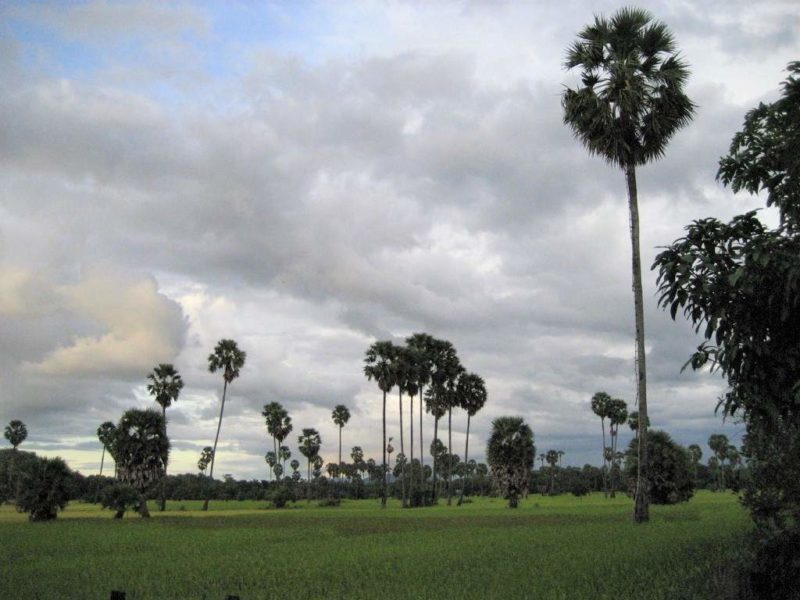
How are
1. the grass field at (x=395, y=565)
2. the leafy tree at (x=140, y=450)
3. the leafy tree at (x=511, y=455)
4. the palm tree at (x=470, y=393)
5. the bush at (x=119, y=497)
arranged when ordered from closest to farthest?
the grass field at (x=395, y=565) → the bush at (x=119, y=497) → the leafy tree at (x=140, y=450) → the leafy tree at (x=511, y=455) → the palm tree at (x=470, y=393)

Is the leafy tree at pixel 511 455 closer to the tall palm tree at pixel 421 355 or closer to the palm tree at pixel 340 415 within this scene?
the tall palm tree at pixel 421 355

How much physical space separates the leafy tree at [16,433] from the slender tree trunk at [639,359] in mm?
136494

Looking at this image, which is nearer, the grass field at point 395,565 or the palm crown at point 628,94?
the grass field at point 395,565

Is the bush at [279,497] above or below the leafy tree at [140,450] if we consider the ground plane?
below

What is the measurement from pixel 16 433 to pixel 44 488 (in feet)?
283

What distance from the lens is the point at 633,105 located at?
117 ft

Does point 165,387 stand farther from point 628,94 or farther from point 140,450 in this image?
point 628,94

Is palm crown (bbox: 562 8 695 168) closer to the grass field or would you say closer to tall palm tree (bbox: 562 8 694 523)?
tall palm tree (bbox: 562 8 694 523)

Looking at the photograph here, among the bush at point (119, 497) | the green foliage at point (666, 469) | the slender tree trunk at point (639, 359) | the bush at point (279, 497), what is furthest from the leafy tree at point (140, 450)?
the slender tree trunk at point (639, 359)

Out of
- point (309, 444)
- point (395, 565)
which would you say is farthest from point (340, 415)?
point (395, 565)

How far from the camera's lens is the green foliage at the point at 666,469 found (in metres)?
65.2

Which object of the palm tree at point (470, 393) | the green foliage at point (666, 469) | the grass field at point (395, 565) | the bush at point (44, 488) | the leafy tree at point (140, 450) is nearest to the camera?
the grass field at point (395, 565)

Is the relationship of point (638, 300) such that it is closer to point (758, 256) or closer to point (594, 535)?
point (594, 535)

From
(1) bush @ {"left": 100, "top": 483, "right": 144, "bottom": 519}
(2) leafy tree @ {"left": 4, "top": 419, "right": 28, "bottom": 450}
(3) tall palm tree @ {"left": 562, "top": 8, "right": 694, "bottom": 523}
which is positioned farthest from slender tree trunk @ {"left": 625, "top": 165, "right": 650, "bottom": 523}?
(2) leafy tree @ {"left": 4, "top": 419, "right": 28, "bottom": 450}
